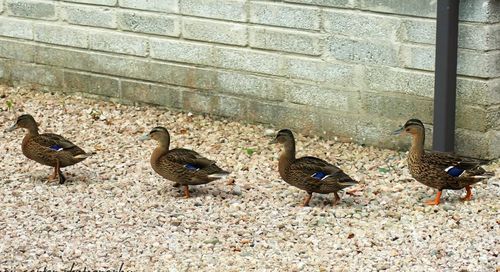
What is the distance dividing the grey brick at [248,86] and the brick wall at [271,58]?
0.04ft

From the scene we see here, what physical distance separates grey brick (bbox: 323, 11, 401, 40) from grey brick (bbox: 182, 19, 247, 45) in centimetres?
92

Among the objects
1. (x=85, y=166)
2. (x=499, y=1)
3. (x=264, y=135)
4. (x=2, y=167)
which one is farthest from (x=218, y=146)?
(x=499, y=1)

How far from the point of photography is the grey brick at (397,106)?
10086mm

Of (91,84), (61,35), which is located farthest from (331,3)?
(61,35)

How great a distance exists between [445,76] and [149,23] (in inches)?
127

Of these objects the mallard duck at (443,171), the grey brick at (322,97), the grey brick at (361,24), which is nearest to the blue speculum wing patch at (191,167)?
the mallard duck at (443,171)

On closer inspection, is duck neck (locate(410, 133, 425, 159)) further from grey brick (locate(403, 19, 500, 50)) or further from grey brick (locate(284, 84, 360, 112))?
grey brick (locate(284, 84, 360, 112))

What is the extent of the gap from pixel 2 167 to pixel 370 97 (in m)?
3.15

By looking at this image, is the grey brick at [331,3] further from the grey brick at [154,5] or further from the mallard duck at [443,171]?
the mallard duck at [443,171]

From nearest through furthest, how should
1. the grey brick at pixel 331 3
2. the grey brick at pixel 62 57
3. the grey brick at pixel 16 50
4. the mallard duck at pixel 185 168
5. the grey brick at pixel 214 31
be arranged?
1. the mallard duck at pixel 185 168
2. the grey brick at pixel 331 3
3. the grey brick at pixel 214 31
4. the grey brick at pixel 62 57
5. the grey brick at pixel 16 50

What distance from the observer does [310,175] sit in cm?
898

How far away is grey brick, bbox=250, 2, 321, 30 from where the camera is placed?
1056 centimetres

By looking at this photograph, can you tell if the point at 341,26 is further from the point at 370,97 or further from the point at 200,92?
the point at 200,92

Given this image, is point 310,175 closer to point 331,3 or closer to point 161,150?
point 161,150
